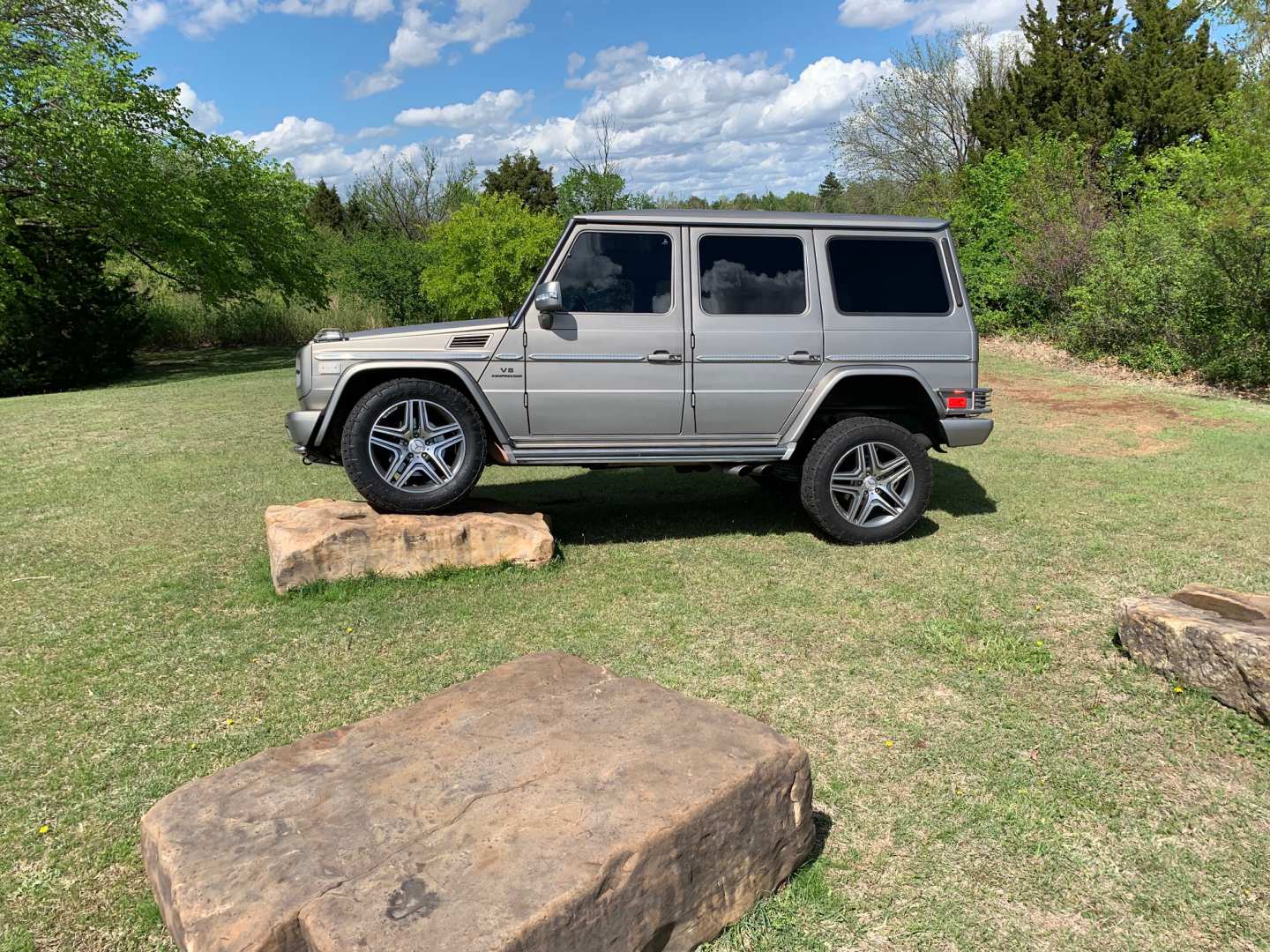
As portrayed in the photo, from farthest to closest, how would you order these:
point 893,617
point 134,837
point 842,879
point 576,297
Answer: point 576,297 < point 893,617 < point 134,837 < point 842,879

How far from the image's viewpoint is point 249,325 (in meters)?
27.2

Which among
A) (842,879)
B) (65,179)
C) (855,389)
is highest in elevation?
(65,179)

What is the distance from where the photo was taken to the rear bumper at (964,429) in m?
6.10

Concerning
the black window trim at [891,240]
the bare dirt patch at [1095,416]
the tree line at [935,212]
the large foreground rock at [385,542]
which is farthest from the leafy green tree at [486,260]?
the large foreground rock at [385,542]

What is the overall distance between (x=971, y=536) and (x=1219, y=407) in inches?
319

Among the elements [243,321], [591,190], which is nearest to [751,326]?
[243,321]

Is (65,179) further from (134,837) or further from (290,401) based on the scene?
(134,837)

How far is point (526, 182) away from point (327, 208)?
13.7m

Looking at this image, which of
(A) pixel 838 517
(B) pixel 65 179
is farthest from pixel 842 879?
(B) pixel 65 179

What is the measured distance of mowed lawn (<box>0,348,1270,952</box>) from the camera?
8.95ft

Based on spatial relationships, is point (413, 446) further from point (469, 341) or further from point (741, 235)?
point (741, 235)

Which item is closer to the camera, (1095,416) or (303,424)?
(303,424)

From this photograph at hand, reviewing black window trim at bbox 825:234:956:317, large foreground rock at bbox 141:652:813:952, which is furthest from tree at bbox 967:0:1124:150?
large foreground rock at bbox 141:652:813:952

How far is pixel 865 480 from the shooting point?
6.13 metres
